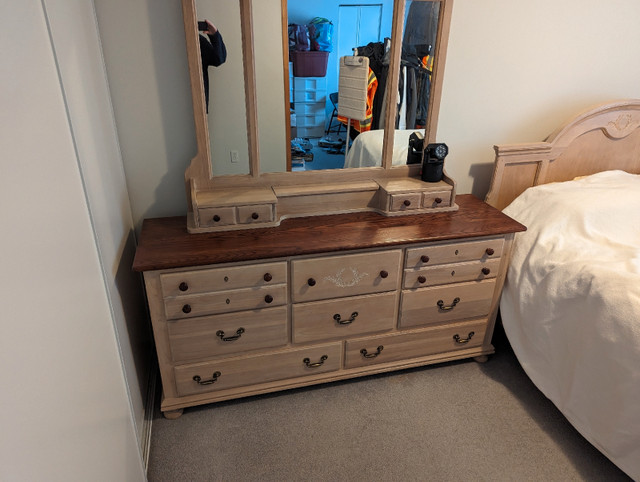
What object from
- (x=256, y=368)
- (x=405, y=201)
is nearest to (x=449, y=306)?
(x=405, y=201)

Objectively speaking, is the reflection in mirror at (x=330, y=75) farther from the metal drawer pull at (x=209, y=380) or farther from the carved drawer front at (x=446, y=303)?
the metal drawer pull at (x=209, y=380)

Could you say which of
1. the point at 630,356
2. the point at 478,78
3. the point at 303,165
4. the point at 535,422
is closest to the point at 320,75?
the point at 303,165

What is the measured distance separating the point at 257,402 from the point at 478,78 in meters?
1.80

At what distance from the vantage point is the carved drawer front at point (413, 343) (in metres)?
2.00

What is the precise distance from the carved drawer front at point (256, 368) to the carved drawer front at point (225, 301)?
245 millimetres

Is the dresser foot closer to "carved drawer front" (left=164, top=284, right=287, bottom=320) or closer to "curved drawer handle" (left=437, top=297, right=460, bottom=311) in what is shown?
"carved drawer front" (left=164, top=284, right=287, bottom=320)

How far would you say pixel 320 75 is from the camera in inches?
Answer: 72.2

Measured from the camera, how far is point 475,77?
2.09 meters

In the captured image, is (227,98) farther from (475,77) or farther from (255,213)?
(475,77)

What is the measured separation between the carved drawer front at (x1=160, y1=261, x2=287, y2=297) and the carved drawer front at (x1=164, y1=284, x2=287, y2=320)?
0.07 feet

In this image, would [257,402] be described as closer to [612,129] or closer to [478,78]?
[478,78]

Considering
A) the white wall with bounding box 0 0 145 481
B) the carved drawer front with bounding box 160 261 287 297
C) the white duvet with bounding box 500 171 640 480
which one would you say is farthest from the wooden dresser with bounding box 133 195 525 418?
the white wall with bounding box 0 0 145 481

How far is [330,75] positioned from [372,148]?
1.21ft

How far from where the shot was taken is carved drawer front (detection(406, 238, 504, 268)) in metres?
1.86
